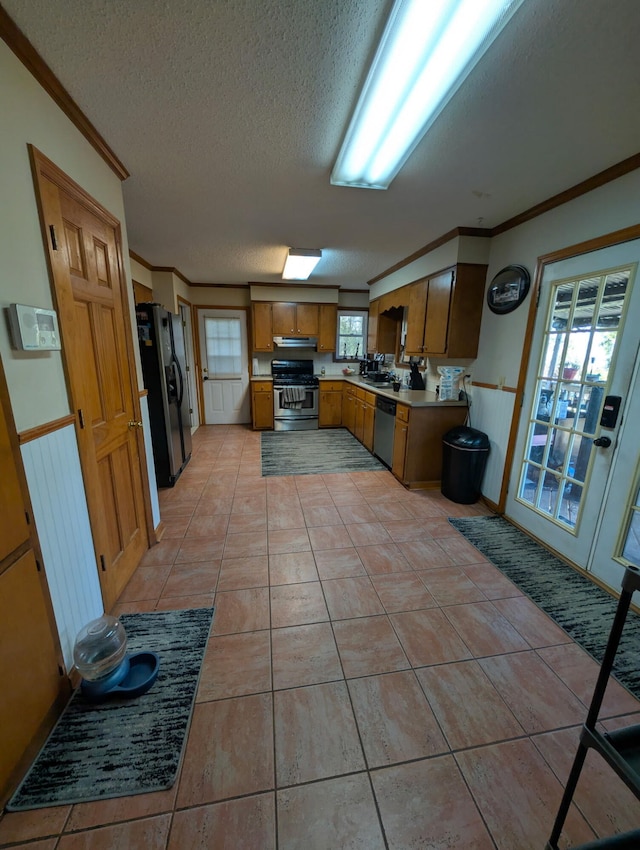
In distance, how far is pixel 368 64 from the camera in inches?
49.9

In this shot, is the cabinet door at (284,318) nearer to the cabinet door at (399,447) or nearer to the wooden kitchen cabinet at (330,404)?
the wooden kitchen cabinet at (330,404)

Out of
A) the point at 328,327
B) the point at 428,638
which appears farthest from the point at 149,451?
the point at 328,327

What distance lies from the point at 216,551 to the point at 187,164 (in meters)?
2.46

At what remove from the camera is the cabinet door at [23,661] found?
42.8 inches

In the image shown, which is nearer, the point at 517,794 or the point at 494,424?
the point at 517,794

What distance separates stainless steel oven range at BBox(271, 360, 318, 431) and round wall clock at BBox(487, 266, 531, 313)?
312 cm

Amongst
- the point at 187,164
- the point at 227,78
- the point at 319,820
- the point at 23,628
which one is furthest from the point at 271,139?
the point at 319,820

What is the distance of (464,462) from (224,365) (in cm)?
438

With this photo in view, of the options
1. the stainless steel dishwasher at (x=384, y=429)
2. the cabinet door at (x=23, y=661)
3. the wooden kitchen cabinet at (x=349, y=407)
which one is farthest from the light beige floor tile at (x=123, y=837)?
the wooden kitchen cabinet at (x=349, y=407)

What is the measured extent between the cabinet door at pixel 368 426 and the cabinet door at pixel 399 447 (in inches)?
29.8

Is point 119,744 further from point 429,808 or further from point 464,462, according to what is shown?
point 464,462

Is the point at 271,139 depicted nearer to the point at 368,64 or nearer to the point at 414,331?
the point at 368,64

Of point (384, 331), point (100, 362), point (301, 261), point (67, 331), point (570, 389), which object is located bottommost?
point (570, 389)

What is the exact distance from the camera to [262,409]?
18.4 feet
